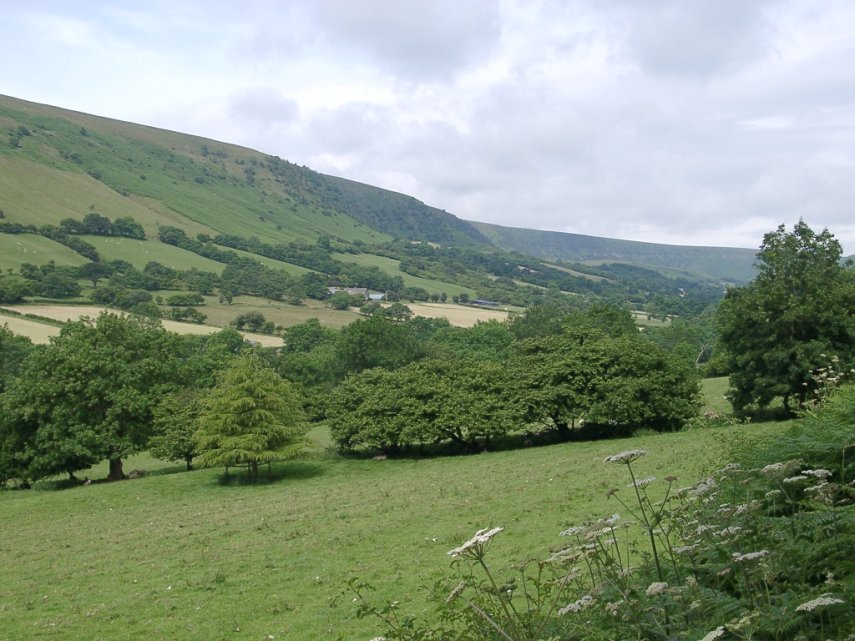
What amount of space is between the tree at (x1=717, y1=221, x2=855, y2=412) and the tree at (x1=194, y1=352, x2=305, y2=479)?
88.1 feet

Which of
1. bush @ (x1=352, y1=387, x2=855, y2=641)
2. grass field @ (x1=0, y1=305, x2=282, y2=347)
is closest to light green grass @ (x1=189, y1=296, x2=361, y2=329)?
grass field @ (x1=0, y1=305, x2=282, y2=347)

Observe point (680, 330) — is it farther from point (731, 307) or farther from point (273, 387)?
point (273, 387)

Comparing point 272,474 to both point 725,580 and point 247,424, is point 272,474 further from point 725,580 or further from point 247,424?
point 725,580

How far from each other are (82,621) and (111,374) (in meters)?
33.7

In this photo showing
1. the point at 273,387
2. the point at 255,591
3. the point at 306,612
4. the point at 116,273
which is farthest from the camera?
the point at 116,273

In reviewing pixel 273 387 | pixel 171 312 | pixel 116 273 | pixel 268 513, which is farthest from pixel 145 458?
pixel 116 273

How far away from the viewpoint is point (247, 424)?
41656 millimetres

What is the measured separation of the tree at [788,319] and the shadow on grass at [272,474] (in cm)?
2612

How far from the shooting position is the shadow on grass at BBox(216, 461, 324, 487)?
42.2 meters

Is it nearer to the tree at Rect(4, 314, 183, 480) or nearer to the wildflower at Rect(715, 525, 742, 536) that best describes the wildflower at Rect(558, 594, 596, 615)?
the wildflower at Rect(715, 525, 742, 536)

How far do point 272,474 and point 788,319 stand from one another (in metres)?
31.7

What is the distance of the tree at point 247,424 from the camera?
132ft

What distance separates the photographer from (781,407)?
4106cm

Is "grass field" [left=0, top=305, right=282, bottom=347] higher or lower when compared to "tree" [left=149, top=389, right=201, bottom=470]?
higher
